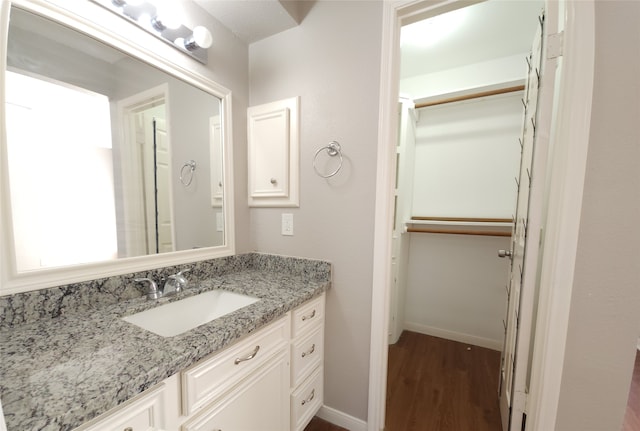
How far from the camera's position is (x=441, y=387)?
159 centimetres

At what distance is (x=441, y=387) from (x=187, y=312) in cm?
169

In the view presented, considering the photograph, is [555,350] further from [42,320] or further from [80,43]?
[80,43]

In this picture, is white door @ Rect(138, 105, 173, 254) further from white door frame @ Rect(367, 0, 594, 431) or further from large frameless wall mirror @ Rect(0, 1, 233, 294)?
white door frame @ Rect(367, 0, 594, 431)

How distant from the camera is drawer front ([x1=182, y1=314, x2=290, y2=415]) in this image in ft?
2.17

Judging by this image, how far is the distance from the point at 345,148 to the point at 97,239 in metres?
1.13

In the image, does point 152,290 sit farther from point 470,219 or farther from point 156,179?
point 470,219

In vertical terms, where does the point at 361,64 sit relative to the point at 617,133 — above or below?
above

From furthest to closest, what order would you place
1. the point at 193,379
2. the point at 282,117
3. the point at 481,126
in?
the point at 481,126 → the point at 282,117 → the point at 193,379

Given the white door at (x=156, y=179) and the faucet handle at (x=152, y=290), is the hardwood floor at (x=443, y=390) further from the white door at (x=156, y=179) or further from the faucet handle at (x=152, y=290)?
the white door at (x=156, y=179)

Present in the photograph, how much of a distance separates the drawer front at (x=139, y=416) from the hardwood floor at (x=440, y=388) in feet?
3.40

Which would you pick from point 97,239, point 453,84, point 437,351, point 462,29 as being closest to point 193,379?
point 97,239

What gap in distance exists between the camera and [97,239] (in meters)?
0.90

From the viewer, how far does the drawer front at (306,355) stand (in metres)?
1.08

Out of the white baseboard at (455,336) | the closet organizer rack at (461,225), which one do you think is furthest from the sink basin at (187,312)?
the white baseboard at (455,336)
